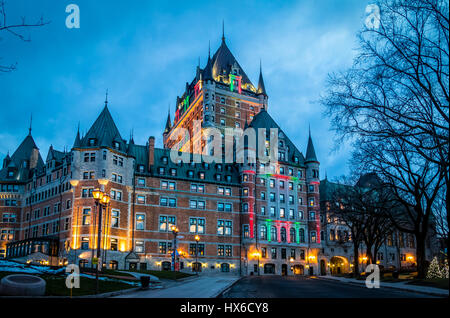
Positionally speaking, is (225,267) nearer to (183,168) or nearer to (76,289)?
(183,168)

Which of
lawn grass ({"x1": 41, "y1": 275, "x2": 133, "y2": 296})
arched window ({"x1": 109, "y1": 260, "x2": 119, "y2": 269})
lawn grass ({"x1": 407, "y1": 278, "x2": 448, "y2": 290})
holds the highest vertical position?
lawn grass ({"x1": 41, "y1": 275, "x2": 133, "y2": 296})

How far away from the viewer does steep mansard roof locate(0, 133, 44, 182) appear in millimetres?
74238

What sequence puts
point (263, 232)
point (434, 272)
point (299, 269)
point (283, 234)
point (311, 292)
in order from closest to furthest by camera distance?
point (311, 292) < point (434, 272) < point (263, 232) < point (283, 234) < point (299, 269)

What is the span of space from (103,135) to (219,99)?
39.0m

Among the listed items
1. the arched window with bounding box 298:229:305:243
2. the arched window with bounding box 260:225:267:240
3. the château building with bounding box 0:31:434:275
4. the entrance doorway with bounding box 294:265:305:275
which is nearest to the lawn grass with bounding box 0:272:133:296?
the château building with bounding box 0:31:434:275

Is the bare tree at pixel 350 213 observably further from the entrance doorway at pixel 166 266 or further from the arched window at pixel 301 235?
the entrance doorway at pixel 166 266

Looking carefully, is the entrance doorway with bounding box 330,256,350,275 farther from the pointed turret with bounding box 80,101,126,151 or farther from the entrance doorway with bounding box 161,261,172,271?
the pointed turret with bounding box 80,101,126,151

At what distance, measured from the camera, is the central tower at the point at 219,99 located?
305 ft

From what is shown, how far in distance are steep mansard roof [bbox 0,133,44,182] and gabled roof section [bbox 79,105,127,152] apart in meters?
19.3

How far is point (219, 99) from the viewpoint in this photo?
9488 centimetres

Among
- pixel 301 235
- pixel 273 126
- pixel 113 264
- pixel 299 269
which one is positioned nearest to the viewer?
pixel 113 264

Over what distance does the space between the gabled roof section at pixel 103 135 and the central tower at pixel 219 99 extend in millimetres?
29900

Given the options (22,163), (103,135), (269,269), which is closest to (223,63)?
(103,135)
